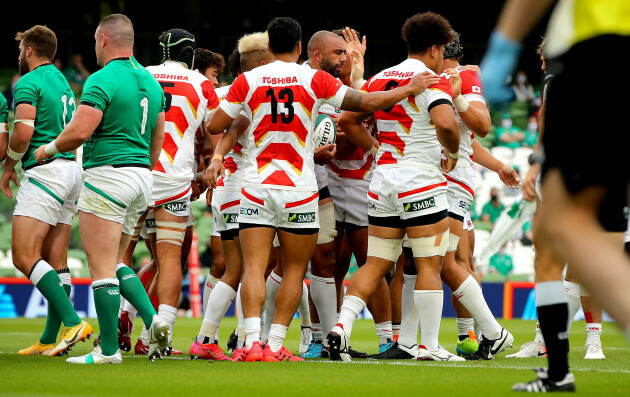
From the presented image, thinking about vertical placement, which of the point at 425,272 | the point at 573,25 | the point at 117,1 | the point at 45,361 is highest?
the point at 117,1

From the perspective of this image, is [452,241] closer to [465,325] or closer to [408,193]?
[465,325]

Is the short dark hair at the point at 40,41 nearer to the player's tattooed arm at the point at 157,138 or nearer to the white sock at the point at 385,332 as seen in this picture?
the player's tattooed arm at the point at 157,138

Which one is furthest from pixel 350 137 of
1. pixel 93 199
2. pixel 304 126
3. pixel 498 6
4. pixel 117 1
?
pixel 498 6

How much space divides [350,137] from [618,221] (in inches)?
142

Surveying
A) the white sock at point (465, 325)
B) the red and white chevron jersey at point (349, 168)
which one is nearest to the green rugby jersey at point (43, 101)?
the red and white chevron jersey at point (349, 168)

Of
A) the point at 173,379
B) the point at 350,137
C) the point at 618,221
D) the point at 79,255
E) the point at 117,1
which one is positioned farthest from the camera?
the point at 117,1

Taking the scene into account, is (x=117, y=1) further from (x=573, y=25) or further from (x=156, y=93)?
(x=573, y=25)

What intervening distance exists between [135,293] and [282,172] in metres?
1.46

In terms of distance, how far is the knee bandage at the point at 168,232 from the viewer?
297 inches

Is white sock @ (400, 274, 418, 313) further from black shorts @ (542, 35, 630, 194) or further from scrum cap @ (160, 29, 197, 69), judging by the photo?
black shorts @ (542, 35, 630, 194)

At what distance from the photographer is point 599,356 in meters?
7.66

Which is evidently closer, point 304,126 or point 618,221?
point 618,221

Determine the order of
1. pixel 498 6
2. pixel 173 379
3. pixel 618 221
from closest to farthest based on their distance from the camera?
pixel 618 221
pixel 173 379
pixel 498 6

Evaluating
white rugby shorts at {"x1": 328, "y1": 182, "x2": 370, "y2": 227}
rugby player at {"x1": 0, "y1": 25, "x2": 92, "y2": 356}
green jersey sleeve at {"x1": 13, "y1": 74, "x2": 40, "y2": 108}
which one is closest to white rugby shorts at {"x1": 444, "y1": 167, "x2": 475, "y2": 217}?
white rugby shorts at {"x1": 328, "y1": 182, "x2": 370, "y2": 227}
